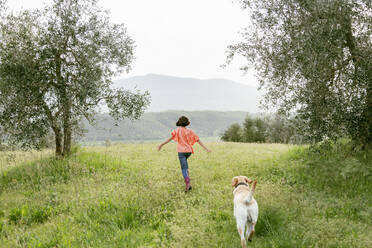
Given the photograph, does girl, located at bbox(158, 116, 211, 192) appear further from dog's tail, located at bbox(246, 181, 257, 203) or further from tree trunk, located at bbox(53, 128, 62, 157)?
tree trunk, located at bbox(53, 128, 62, 157)

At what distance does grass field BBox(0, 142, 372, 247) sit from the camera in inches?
241

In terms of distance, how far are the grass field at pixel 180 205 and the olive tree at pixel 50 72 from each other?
2.36 m

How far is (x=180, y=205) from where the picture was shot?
26.5 feet

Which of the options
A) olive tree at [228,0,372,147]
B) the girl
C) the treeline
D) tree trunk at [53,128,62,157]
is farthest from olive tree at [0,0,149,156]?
the treeline

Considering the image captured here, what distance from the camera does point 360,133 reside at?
10.4m

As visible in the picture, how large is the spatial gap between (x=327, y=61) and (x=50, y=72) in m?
12.0

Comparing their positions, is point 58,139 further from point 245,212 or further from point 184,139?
point 245,212

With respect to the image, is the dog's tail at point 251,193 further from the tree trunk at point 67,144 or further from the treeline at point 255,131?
the treeline at point 255,131

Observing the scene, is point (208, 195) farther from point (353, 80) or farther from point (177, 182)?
point (353, 80)

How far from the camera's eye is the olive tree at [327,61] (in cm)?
935

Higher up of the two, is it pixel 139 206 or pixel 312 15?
pixel 312 15

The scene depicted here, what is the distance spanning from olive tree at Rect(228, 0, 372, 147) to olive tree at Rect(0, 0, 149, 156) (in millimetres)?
8271

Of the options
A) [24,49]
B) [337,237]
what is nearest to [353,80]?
[337,237]

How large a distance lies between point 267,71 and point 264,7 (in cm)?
277
